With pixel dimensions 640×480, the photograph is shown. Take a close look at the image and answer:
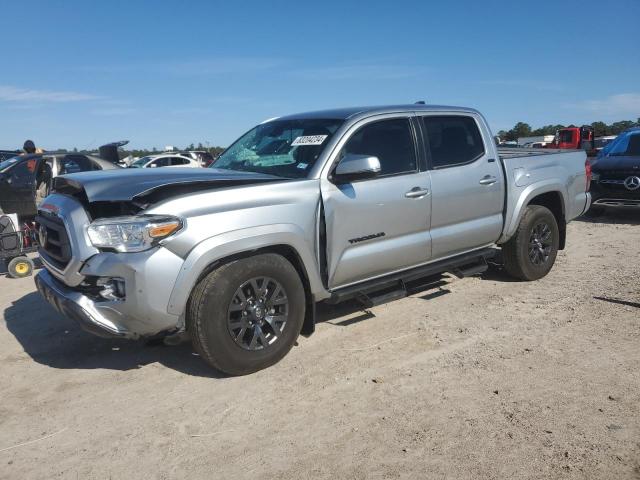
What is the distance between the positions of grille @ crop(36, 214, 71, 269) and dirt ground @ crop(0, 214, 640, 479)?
2.90 feet

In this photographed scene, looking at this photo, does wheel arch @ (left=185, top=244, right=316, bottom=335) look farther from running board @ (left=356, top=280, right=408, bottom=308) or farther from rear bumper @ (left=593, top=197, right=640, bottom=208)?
rear bumper @ (left=593, top=197, right=640, bottom=208)

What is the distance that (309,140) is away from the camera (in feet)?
14.2

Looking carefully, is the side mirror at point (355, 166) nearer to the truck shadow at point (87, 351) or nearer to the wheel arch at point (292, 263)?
the wheel arch at point (292, 263)

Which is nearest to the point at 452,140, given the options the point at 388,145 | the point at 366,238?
the point at 388,145

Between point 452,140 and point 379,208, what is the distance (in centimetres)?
138

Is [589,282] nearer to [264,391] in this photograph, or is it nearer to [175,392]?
[264,391]

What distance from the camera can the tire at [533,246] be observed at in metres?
5.70

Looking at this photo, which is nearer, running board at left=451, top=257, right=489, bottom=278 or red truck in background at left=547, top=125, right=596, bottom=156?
running board at left=451, top=257, right=489, bottom=278

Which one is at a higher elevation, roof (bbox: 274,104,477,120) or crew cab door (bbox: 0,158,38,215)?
roof (bbox: 274,104,477,120)

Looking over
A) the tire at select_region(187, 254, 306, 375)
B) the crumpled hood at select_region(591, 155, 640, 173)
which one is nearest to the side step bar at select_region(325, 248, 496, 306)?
the tire at select_region(187, 254, 306, 375)

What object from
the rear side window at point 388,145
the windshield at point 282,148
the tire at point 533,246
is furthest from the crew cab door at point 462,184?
the windshield at point 282,148

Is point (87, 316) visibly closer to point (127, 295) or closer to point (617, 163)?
point (127, 295)

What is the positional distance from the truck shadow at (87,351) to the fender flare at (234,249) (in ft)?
2.66

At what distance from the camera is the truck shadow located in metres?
4.03
